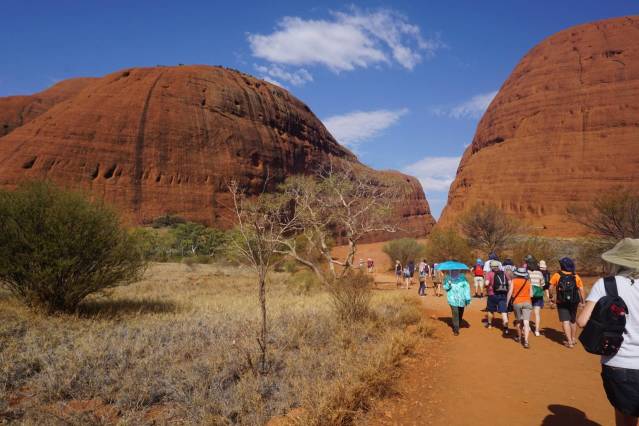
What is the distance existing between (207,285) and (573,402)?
49.7ft

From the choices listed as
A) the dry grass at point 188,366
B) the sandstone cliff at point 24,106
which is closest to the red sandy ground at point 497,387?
the dry grass at point 188,366

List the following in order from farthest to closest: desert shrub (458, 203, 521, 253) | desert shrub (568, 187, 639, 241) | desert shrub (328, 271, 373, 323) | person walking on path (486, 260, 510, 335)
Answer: desert shrub (458, 203, 521, 253), desert shrub (568, 187, 639, 241), person walking on path (486, 260, 510, 335), desert shrub (328, 271, 373, 323)

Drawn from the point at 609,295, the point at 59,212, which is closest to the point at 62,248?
the point at 59,212

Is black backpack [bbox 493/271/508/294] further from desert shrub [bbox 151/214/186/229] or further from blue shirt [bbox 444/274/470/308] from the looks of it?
desert shrub [bbox 151/214/186/229]

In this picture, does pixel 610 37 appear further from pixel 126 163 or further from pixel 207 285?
pixel 126 163

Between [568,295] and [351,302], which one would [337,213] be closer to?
[351,302]

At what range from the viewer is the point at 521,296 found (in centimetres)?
750

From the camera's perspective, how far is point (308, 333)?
280 inches

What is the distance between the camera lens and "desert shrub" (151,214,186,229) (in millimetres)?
44312

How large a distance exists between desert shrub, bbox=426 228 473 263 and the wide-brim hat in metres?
24.0

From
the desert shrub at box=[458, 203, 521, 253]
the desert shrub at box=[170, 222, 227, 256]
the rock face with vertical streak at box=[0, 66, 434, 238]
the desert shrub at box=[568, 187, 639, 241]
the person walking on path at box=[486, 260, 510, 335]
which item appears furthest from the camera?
the rock face with vertical streak at box=[0, 66, 434, 238]

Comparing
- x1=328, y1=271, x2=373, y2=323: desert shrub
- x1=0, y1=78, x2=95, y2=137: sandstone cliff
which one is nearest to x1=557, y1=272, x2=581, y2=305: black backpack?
x1=328, y1=271, x2=373, y2=323: desert shrub

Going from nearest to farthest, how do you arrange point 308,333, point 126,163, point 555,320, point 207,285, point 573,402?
point 573,402 < point 308,333 < point 555,320 < point 207,285 < point 126,163

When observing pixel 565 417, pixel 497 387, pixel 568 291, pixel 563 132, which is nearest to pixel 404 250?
pixel 568 291
